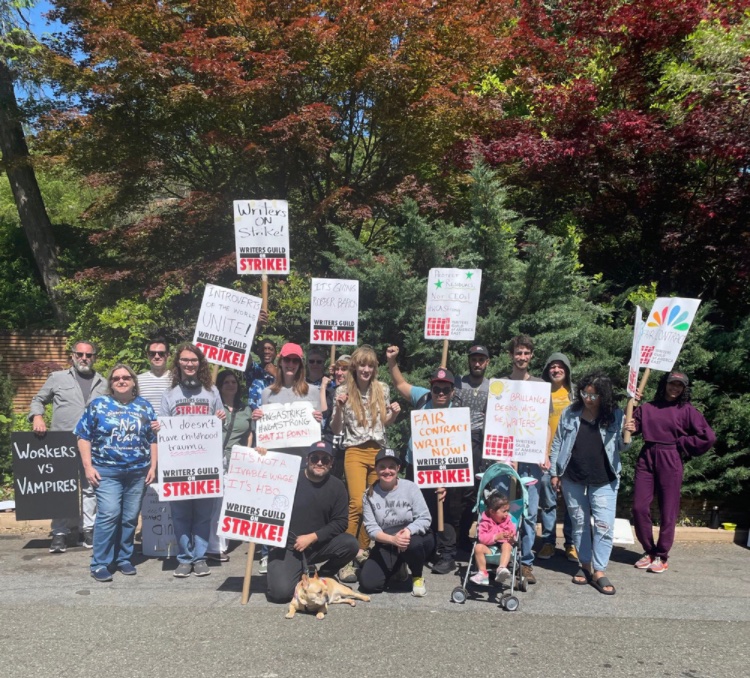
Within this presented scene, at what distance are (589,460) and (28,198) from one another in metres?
10.5

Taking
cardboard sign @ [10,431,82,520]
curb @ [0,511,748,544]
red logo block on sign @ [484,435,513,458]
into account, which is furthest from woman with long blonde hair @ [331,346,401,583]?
cardboard sign @ [10,431,82,520]

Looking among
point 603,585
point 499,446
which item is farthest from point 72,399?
point 603,585

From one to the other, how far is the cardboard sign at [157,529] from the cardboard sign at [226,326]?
1.37 meters

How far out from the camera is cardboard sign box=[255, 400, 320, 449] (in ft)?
21.1

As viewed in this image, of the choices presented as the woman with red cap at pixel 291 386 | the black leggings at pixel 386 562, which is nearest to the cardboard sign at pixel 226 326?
the woman with red cap at pixel 291 386

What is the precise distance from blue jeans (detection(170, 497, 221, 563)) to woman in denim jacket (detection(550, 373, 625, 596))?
10.1 feet

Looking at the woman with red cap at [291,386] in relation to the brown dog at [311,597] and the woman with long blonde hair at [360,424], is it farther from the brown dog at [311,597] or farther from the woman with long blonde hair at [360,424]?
the brown dog at [311,597]

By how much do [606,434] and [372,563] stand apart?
227 cm

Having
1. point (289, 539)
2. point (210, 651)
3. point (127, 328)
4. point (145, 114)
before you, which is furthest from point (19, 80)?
point (210, 651)

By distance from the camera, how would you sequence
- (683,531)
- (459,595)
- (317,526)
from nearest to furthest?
1. (459,595)
2. (317,526)
3. (683,531)

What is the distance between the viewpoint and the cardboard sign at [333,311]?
26.1 ft

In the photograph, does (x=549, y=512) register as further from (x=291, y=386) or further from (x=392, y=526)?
(x=291, y=386)

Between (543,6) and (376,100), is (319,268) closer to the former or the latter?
(376,100)

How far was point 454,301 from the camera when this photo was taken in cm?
776
